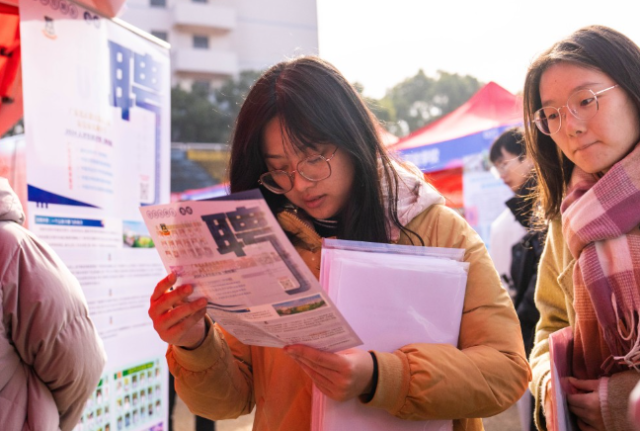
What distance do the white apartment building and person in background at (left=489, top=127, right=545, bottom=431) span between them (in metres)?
34.1

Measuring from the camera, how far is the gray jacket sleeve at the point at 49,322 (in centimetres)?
202

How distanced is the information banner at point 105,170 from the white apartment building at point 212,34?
3474 cm

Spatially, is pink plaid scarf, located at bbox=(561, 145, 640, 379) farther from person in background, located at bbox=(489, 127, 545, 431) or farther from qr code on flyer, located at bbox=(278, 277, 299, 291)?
person in background, located at bbox=(489, 127, 545, 431)

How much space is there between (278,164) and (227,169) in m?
0.21

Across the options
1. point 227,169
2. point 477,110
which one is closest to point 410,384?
point 227,169

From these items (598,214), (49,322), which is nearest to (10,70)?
(49,322)

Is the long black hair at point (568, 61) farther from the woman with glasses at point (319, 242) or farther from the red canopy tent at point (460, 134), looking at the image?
the red canopy tent at point (460, 134)

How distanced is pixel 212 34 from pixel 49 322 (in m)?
39.4

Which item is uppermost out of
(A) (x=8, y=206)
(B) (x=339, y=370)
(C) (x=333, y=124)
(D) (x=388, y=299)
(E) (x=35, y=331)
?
(C) (x=333, y=124)

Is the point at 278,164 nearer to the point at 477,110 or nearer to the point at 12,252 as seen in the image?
the point at 12,252

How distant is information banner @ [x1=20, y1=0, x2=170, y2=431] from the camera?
2.69 meters

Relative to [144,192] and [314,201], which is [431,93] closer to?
[144,192]

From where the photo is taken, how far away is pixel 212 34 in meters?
39.4

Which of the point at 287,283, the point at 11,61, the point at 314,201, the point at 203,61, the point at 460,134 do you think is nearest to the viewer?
the point at 287,283
